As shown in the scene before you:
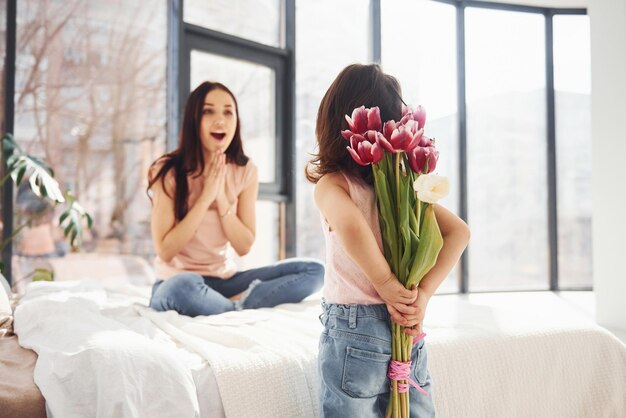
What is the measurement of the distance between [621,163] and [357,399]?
9.22 feet

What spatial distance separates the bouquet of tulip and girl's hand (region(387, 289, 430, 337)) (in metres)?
0.01

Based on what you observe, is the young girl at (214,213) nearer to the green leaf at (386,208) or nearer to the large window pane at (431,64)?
the green leaf at (386,208)

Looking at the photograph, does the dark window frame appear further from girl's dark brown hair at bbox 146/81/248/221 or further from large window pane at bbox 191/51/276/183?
girl's dark brown hair at bbox 146/81/248/221

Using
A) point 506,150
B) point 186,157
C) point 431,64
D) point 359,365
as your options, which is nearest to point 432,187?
point 359,365

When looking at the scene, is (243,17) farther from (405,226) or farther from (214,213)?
(405,226)

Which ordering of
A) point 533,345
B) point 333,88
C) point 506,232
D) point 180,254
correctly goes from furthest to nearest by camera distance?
1. point 506,232
2. point 180,254
3. point 533,345
4. point 333,88

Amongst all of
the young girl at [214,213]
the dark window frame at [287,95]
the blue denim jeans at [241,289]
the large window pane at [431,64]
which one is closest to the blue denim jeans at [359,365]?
the blue denim jeans at [241,289]

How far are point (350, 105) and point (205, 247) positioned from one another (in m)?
1.19

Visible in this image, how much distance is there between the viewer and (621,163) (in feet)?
10.5

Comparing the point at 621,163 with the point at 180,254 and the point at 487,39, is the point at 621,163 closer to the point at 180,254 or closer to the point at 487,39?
the point at 487,39

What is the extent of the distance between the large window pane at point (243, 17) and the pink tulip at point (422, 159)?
2679mm

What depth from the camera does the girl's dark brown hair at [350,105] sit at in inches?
45.0

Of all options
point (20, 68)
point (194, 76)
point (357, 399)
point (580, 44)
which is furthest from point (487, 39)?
point (357, 399)

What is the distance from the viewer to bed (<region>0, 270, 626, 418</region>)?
3.48 feet
